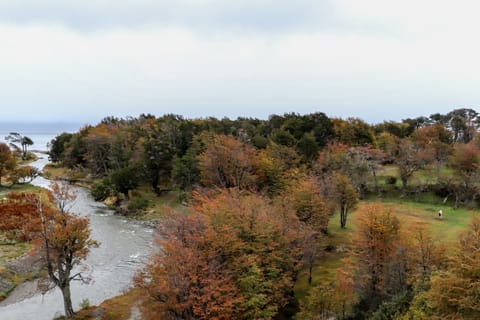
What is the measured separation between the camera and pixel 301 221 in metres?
36.4

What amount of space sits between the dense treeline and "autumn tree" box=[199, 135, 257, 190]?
0.16 metres

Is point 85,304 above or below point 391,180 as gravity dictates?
below

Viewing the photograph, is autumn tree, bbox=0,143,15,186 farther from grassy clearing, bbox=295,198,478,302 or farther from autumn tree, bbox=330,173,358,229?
autumn tree, bbox=330,173,358,229

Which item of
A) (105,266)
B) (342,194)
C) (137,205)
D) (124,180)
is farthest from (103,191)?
(342,194)

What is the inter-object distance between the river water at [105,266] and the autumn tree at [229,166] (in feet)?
39.3

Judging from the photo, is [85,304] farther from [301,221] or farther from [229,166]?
[229,166]

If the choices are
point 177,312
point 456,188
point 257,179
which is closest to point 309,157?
point 257,179

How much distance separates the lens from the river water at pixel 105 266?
1203 inches

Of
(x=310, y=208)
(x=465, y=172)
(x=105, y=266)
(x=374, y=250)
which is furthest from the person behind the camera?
(x=465, y=172)

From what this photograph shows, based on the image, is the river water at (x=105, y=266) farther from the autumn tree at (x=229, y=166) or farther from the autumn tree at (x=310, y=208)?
the autumn tree at (x=310, y=208)

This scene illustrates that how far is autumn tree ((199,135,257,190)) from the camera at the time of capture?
5519 centimetres

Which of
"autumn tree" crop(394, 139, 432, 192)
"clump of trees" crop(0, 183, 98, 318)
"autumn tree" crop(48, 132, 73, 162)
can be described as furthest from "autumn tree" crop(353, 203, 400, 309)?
"autumn tree" crop(48, 132, 73, 162)

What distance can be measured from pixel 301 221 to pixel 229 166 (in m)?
22.1

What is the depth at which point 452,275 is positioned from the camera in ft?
57.8
